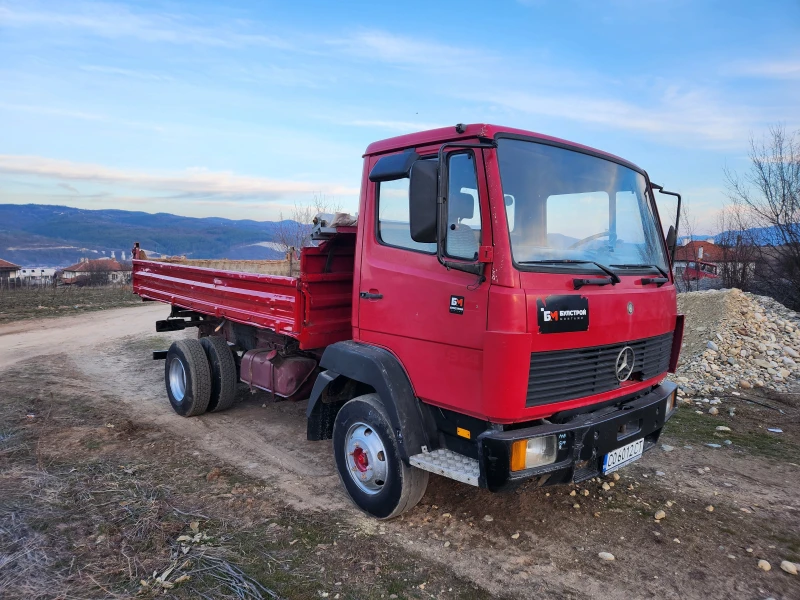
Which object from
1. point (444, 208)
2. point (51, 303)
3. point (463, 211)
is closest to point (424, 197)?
point (444, 208)

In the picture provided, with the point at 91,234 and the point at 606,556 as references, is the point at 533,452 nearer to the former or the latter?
the point at 606,556

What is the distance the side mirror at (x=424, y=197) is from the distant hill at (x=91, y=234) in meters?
85.1

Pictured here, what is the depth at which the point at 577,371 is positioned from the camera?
3182 mm

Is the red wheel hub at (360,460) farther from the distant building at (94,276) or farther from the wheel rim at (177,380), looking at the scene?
the distant building at (94,276)

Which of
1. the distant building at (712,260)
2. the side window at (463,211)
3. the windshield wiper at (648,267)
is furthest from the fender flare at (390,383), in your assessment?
the distant building at (712,260)

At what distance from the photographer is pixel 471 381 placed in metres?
3.10

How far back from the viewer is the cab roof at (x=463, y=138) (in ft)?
10.4

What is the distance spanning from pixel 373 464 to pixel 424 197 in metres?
1.90

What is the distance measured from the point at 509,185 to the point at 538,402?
1285 mm

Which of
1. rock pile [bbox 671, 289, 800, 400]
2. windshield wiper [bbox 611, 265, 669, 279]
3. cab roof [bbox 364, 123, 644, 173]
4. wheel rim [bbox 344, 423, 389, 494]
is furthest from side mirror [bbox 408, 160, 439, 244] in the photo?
rock pile [bbox 671, 289, 800, 400]

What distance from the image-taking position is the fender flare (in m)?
A: 3.40

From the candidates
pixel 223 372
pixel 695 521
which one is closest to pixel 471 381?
pixel 695 521

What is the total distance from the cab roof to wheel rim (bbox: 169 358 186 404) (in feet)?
12.0

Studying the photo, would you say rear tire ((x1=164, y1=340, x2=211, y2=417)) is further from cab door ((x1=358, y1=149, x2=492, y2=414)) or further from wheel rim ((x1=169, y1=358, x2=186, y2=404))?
cab door ((x1=358, y1=149, x2=492, y2=414))
